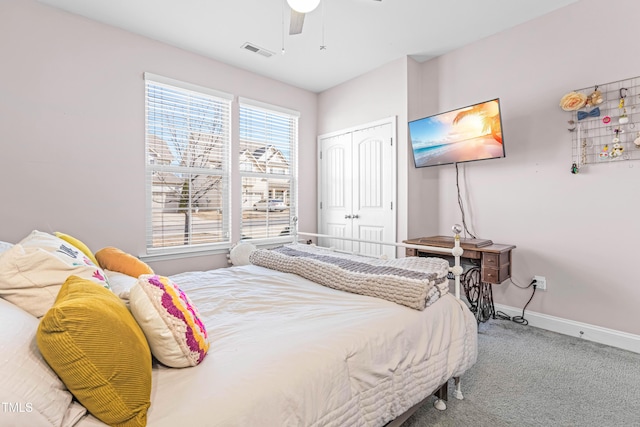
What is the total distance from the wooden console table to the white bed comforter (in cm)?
101

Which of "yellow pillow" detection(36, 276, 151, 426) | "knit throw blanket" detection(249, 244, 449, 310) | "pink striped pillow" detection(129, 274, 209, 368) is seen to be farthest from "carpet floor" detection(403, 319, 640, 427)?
"yellow pillow" detection(36, 276, 151, 426)

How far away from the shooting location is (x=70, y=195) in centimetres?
262

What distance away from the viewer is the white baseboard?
2.36 metres

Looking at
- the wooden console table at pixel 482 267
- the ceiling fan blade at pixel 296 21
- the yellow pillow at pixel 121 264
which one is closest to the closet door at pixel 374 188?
the wooden console table at pixel 482 267

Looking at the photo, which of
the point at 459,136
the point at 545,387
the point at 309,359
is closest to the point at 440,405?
the point at 545,387

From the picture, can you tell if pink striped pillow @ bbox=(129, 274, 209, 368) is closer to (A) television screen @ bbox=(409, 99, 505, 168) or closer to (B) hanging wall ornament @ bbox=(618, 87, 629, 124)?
(A) television screen @ bbox=(409, 99, 505, 168)

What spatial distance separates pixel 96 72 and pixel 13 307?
102 inches

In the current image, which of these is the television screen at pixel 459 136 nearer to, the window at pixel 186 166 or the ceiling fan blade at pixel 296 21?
the ceiling fan blade at pixel 296 21

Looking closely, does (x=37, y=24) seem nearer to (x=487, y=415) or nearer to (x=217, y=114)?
(x=217, y=114)

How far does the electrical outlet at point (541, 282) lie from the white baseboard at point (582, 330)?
9.4 inches

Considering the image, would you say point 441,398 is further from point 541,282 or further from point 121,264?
point 121,264

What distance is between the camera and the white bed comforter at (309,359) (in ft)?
2.97

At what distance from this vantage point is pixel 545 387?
6.20 feet

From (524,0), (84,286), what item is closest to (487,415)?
(84,286)
